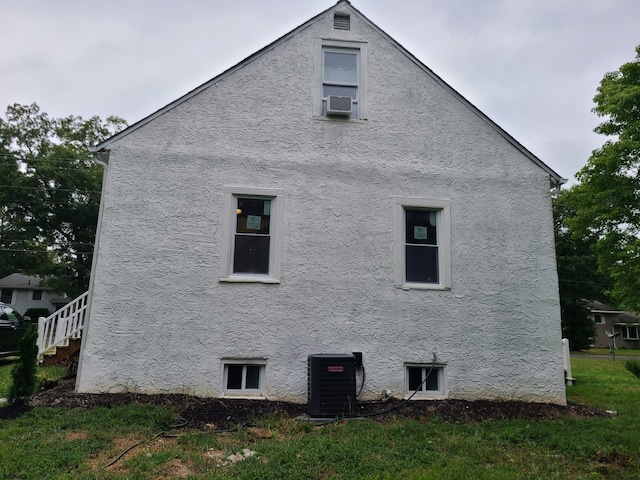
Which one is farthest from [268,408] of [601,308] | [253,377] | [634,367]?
[601,308]

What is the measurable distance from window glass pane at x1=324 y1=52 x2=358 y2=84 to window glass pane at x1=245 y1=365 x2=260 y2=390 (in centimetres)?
516

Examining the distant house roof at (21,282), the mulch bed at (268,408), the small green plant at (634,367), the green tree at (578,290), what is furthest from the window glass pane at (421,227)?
the distant house roof at (21,282)

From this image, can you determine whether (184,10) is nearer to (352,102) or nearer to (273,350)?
→ (352,102)

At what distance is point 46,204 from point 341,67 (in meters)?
25.2

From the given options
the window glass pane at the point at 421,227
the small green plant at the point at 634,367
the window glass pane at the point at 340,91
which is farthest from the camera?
the window glass pane at the point at 340,91

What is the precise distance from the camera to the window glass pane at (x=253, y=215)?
7184 mm

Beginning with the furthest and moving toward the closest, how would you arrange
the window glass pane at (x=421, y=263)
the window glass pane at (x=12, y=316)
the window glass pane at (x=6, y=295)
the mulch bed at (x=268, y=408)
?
the window glass pane at (x=6, y=295) < the window glass pane at (x=12, y=316) < the window glass pane at (x=421, y=263) < the mulch bed at (x=268, y=408)

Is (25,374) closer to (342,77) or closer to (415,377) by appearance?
(415,377)

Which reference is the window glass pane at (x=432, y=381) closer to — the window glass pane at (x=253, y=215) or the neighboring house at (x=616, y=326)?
the window glass pane at (x=253, y=215)

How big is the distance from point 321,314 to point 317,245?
1.13m

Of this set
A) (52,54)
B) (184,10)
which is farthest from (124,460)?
(52,54)

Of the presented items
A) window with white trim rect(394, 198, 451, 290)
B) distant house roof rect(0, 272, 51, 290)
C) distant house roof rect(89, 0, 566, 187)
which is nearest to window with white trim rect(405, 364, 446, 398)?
window with white trim rect(394, 198, 451, 290)

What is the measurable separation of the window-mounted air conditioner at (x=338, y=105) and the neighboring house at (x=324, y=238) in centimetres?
2

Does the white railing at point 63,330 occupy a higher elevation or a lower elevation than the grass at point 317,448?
higher
